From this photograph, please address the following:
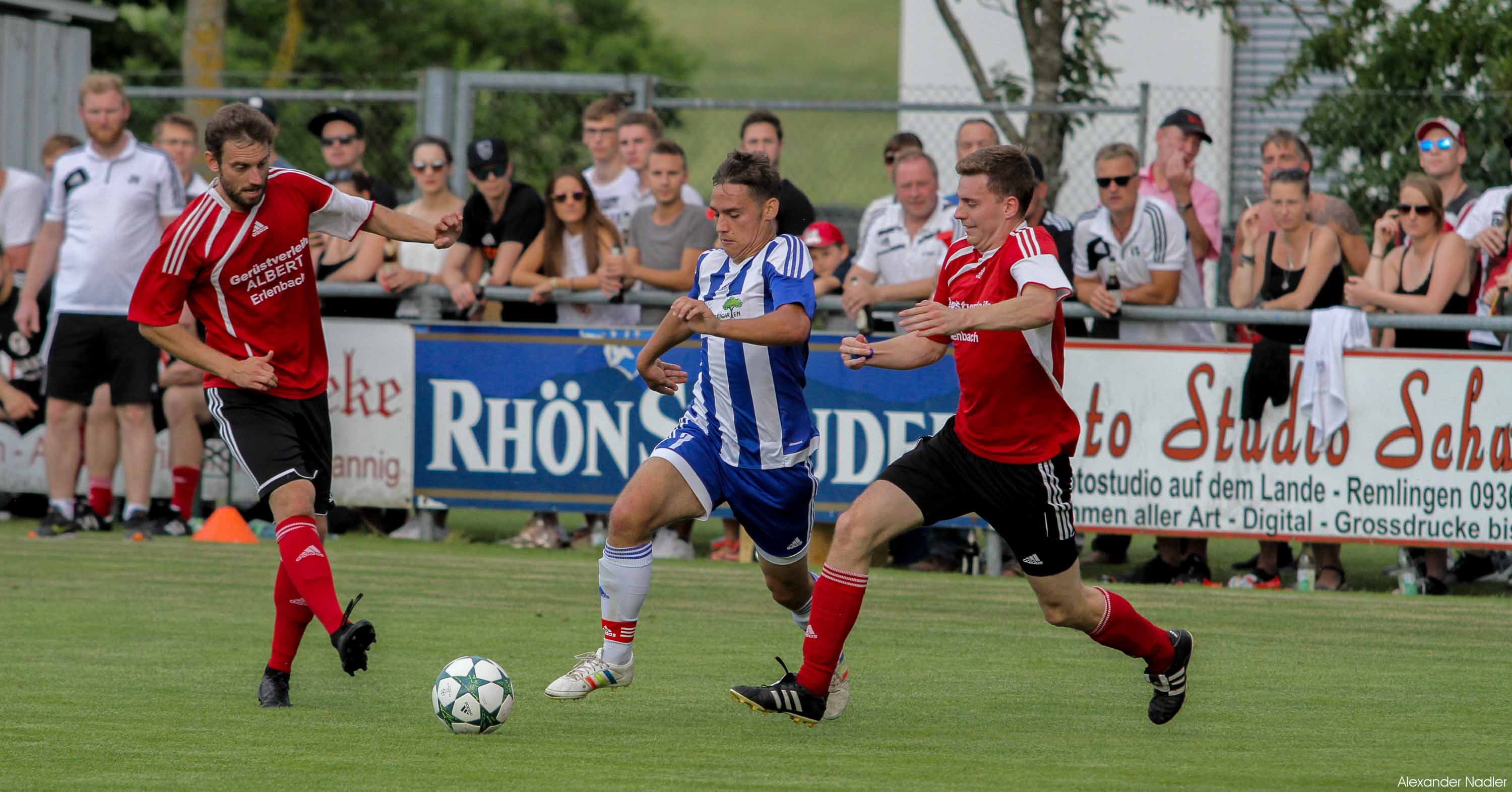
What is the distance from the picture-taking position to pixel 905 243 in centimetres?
1130

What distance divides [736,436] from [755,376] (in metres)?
0.25

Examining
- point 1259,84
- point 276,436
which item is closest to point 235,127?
point 276,436

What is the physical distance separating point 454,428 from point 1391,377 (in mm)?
5929

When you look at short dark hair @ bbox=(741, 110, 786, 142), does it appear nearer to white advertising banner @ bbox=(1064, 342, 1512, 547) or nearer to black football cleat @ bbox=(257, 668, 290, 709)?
white advertising banner @ bbox=(1064, 342, 1512, 547)

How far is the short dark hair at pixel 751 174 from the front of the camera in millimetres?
6715

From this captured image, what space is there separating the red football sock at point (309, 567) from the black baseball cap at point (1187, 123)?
703cm

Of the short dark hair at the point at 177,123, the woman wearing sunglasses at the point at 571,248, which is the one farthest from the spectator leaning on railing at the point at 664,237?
the short dark hair at the point at 177,123

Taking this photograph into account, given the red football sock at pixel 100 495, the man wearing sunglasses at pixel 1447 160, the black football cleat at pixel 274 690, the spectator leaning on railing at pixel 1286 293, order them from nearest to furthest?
the black football cleat at pixel 274 690, the spectator leaning on railing at pixel 1286 293, the man wearing sunglasses at pixel 1447 160, the red football sock at pixel 100 495

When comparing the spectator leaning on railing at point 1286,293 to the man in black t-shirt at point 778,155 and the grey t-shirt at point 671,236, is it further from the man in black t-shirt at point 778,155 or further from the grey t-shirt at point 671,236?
the grey t-shirt at point 671,236

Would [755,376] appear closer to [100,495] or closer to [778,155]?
[778,155]

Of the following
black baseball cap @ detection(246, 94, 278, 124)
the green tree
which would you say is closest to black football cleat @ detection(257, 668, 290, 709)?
black baseball cap @ detection(246, 94, 278, 124)

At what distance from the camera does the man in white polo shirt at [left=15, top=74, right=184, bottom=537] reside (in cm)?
1172

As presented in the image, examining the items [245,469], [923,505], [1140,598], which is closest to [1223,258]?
[1140,598]

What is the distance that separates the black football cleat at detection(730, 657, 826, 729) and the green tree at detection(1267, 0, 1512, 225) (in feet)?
28.0
